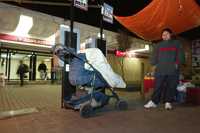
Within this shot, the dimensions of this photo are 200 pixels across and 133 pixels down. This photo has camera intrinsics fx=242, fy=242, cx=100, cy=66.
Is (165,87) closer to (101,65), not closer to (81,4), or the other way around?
(101,65)

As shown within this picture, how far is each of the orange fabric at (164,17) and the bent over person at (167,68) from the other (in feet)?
6.02

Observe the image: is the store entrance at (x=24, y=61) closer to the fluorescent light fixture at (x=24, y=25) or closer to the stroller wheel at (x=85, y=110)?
the fluorescent light fixture at (x=24, y=25)

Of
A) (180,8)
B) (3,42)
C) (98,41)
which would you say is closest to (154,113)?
(98,41)

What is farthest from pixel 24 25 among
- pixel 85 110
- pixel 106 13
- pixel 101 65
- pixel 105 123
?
pixel 105 123

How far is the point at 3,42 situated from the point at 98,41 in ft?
26.6

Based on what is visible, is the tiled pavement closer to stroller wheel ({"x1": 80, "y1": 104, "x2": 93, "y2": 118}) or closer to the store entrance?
stroller wheel ({"x1": 80, "y1": 104, "x2": 93, "y2": 118})

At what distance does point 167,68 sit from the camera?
4359mm

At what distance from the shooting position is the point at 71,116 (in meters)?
3.64

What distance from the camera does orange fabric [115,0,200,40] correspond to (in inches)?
236

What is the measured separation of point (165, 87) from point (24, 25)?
7773 mm

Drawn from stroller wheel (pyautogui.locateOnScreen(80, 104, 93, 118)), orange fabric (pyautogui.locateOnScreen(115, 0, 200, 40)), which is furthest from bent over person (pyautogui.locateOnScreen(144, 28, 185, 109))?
orange fabric (pyautogui.locateOnScreen(115, 0, 200, 40))

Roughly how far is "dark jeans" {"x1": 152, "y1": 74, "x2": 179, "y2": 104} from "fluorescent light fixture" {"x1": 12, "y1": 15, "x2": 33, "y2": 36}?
21.6 feet

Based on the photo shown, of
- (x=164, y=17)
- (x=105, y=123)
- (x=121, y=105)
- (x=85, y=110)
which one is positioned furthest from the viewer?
(x=164, y=17)

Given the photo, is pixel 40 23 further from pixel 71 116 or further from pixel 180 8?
pixel 71 116
